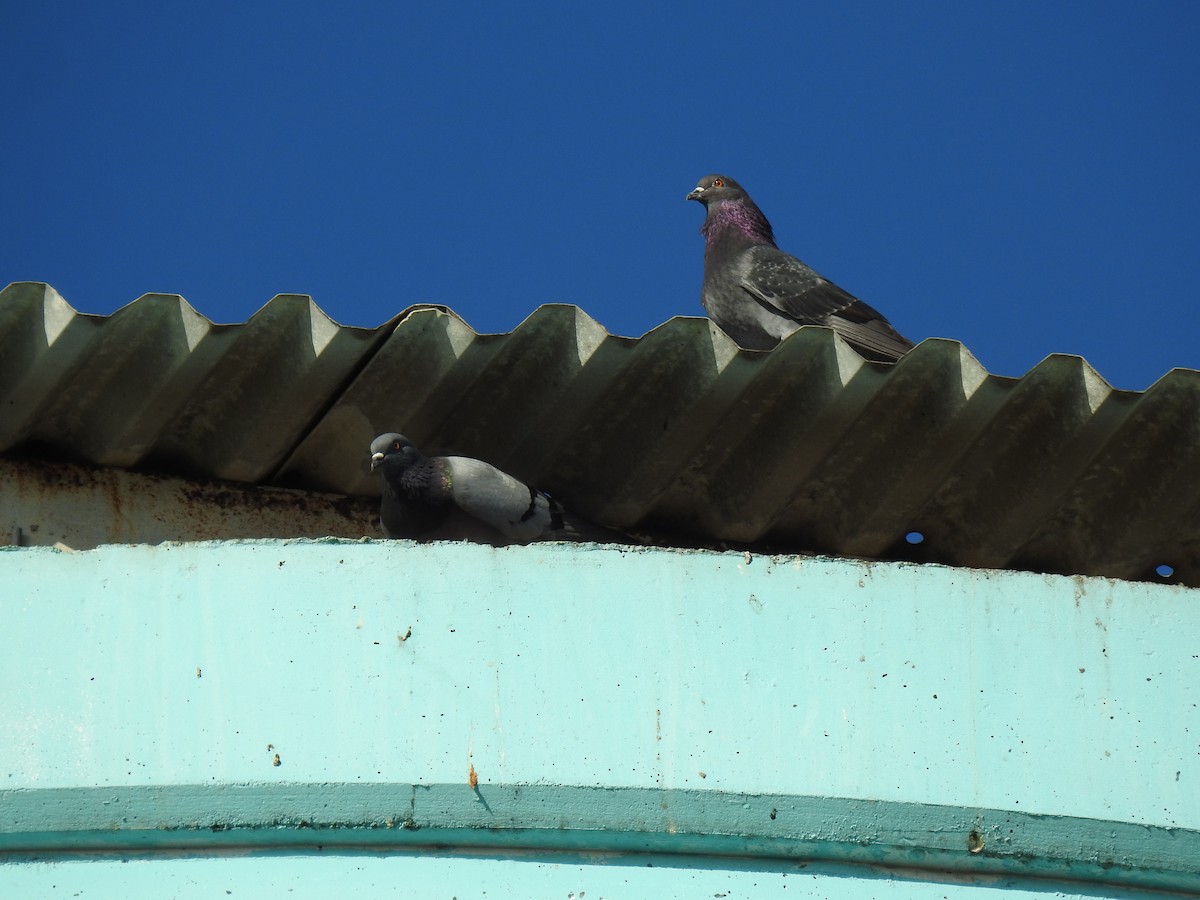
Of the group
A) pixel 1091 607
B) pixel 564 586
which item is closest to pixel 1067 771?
pixel 1091 607

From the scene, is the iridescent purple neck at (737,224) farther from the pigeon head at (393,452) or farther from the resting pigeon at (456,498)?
the pigeon head at (393,452)

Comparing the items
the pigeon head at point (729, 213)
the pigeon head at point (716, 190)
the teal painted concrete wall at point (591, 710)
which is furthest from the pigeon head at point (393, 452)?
the pigeon head at point (716, 190)

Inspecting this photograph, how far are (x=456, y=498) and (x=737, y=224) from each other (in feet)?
13.5

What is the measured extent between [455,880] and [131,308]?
172cm

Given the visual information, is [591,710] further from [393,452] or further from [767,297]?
[767,297]

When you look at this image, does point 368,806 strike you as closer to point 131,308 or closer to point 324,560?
point 324,560

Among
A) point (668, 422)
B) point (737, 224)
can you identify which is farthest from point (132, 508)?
point (737, 224)

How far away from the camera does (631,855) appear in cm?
371

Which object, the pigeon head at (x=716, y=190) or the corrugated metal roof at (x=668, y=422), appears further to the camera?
the pigeon head at (x=716, y=190)

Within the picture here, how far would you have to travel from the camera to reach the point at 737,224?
29.0 feet

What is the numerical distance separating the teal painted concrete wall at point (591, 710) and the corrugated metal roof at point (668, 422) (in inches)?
25.8

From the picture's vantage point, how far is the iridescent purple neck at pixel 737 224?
8.74 metres

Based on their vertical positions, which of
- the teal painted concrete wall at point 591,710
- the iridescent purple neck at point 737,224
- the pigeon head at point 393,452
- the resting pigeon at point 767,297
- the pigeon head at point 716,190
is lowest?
the teal painted concrete wall at point 591,710

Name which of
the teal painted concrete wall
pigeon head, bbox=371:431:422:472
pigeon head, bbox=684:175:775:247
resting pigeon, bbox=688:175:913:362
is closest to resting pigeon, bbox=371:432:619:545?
pigeon head, bbox=371:431:422:472
